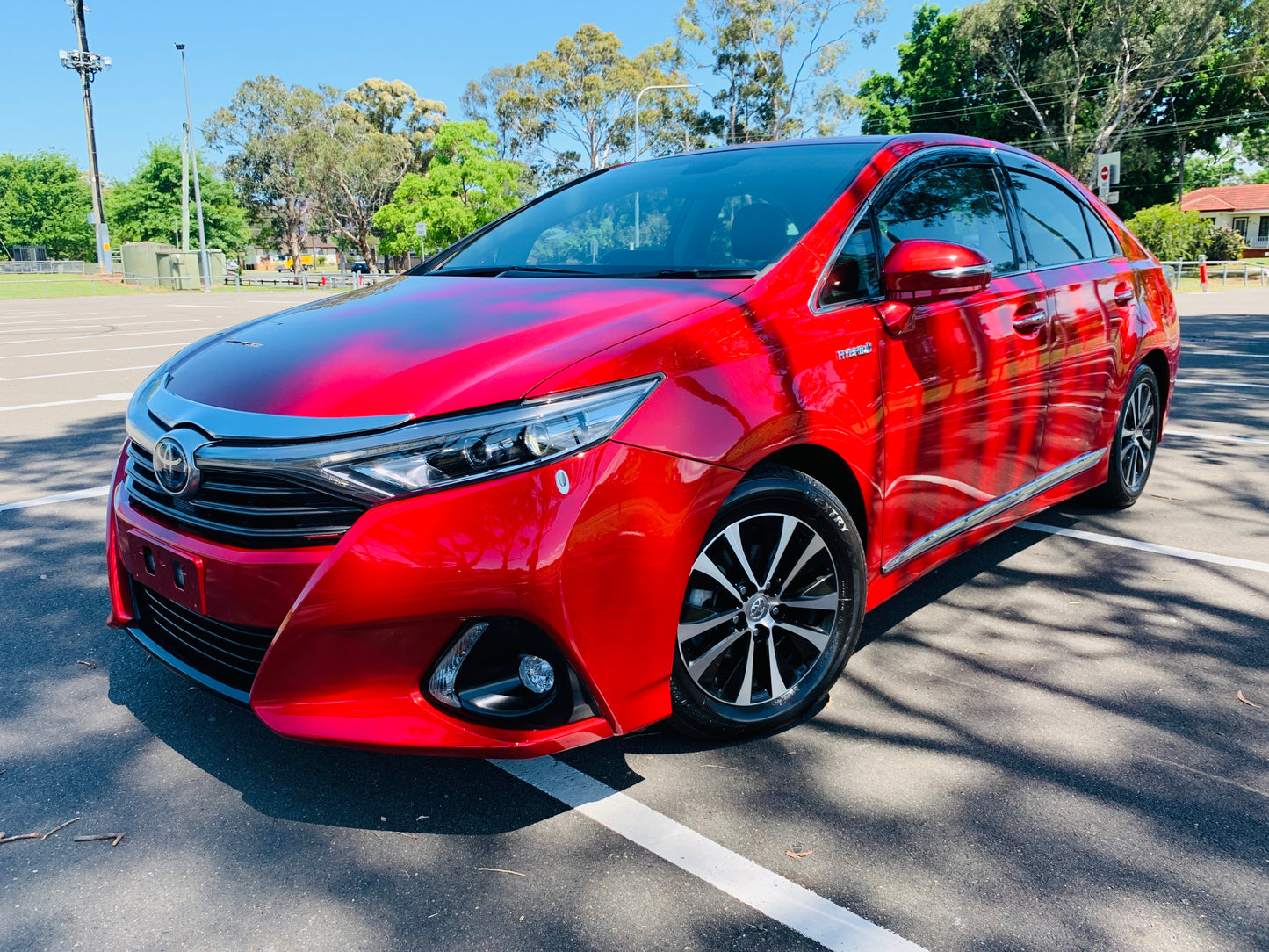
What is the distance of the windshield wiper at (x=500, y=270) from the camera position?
319 centimetres

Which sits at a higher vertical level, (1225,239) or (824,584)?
(1225,239)

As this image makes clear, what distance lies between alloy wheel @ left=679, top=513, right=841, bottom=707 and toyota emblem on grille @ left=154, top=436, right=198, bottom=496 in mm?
1202

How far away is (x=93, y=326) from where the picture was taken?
1703 cm

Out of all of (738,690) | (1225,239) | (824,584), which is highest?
(1225,239)

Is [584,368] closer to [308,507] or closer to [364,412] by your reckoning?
[364,412]

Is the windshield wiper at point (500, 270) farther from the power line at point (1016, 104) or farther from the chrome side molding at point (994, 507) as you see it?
the power line at point (1016, 104)

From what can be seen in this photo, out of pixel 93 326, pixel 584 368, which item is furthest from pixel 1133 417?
pixel 93 326

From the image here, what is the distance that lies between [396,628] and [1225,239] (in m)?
49.7

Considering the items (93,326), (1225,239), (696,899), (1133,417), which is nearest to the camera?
(696,899)

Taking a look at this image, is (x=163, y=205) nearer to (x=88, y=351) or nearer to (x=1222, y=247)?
(x=88, y=351)

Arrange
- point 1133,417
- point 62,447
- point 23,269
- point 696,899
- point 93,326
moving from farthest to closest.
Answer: point 23,269
point 93,326
point 62,447
point 1133,417
point 696,899

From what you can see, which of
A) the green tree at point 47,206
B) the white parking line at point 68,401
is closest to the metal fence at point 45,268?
the green tree at point 47,206

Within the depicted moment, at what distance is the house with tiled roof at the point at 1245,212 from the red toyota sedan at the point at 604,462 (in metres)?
76.5

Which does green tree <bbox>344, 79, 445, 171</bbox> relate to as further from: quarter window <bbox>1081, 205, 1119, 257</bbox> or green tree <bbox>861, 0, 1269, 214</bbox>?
quarter window <bbox>1081, 205, 1119, 257</bbox>
